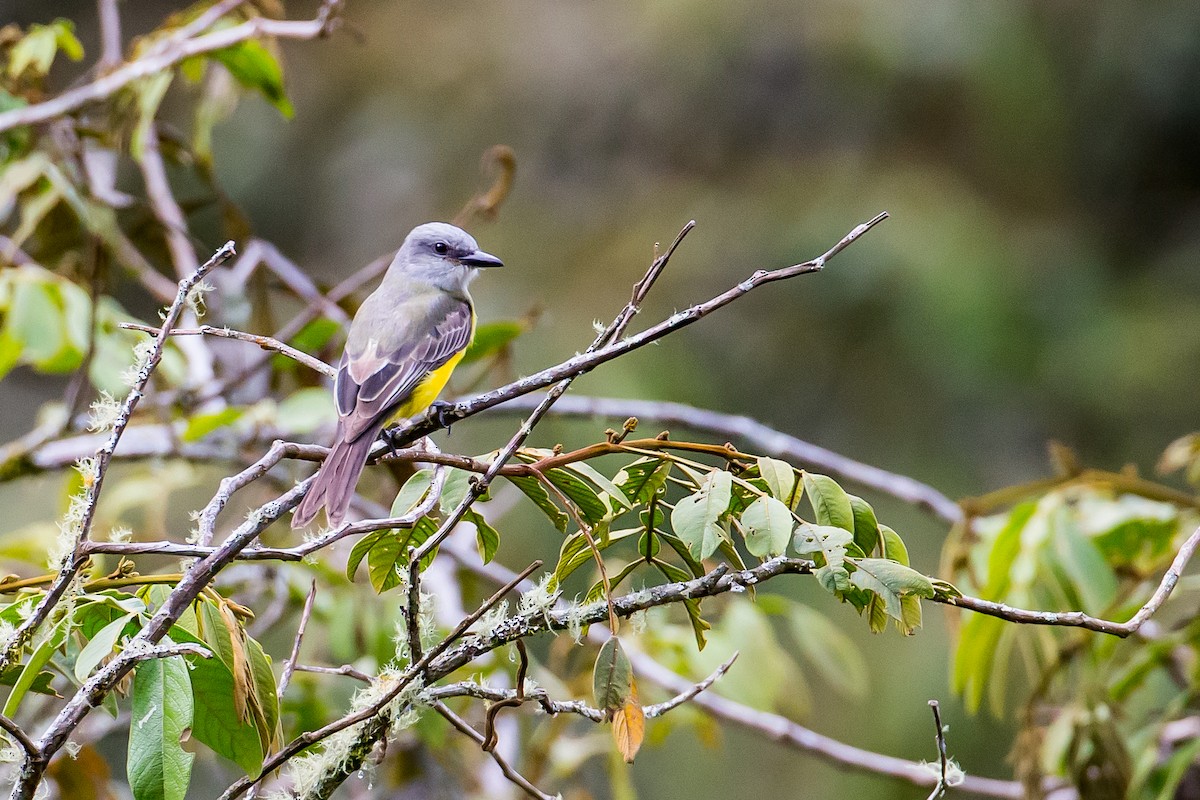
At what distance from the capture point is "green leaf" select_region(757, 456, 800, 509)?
1.22 m

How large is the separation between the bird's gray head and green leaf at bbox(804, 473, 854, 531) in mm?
2011

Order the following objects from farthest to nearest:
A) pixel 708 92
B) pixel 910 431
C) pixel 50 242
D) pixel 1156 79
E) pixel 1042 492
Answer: pixel 708 92
pixel 1156 79
pixel 910 431
pixel 50 242
pixel 1042 492

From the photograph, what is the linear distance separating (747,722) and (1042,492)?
81cm

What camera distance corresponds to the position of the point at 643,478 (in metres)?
1.25

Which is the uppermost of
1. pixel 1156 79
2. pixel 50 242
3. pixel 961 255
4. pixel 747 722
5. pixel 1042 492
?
pixel 1156 79

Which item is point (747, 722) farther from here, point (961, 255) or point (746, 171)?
point (746, 171)

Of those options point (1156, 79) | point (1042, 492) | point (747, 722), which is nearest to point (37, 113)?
point (747, 722)

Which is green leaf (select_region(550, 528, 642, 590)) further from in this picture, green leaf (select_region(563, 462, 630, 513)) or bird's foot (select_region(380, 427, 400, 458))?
bird's foot (select_region(380, 427, 400, 458))

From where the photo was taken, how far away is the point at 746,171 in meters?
8.18

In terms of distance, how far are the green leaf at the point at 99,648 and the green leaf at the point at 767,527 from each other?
61cm

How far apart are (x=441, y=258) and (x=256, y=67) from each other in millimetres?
717

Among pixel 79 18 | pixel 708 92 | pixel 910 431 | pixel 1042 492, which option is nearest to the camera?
pixel 1042 492

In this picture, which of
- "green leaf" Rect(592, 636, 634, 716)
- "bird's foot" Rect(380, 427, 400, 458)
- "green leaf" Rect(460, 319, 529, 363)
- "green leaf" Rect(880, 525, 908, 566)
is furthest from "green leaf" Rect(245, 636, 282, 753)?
"green leaf" Rect(460, 319, 529, 363)

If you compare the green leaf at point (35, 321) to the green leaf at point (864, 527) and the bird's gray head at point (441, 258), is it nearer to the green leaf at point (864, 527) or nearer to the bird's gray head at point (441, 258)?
the bird's gray head at point (441, 258)
